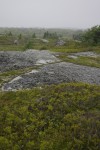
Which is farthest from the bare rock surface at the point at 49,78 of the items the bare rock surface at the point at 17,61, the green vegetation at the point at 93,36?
the green vegetation at the point at 93,36

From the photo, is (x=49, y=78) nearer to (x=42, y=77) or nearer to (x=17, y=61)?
(x=42, y=77)

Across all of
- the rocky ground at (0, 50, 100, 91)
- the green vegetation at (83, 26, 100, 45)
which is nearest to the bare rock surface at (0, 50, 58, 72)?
the rocky ground at (0, 50, 100, 91)

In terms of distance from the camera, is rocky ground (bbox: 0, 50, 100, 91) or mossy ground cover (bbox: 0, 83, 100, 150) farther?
rocky ground (bbox: 0, 50, 100, 91)

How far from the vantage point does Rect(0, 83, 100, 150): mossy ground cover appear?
14.1 meters

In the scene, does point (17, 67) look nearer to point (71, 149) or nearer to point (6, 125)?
point (6, 125)

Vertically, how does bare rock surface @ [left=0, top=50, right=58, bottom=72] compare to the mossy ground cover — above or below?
below

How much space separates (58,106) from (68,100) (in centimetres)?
103

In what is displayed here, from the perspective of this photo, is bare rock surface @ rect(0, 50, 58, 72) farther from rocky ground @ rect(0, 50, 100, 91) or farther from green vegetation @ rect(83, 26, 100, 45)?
green vegetation @ rect(83, 26, 100, 45)

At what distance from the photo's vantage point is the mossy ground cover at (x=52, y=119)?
14062 mm

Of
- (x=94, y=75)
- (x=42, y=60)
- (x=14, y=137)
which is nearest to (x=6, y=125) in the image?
(x=14, y=137)

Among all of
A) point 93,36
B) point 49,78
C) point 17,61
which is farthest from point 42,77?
point 93,36

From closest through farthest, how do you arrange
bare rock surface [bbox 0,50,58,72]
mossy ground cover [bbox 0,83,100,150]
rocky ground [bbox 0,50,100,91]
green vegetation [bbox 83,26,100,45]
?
mossy ground cover [bbox 0,83,100,150] → rocky ground [bbox 0,50,100,91] → bare rock surface [bbox 0,50,58,72] → green vegetation [bbox 83,26,100,45]

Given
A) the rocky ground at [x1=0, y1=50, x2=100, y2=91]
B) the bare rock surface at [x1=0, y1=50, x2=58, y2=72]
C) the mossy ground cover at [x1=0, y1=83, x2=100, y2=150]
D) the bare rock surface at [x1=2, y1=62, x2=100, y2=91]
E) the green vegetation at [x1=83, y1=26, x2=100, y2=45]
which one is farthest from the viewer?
the green vegetation at [x1=83, y1=26, x2=100, y2=45]

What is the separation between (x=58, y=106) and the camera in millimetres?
17500
